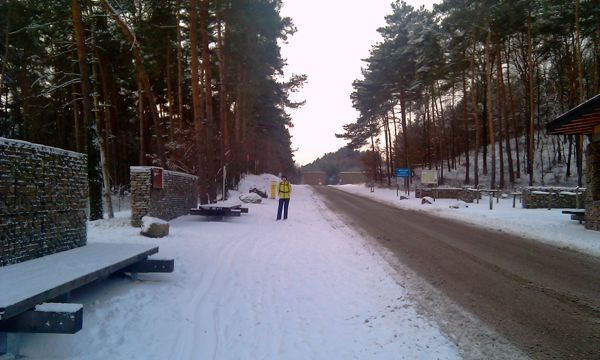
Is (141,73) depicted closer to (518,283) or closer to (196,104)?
(196,104)

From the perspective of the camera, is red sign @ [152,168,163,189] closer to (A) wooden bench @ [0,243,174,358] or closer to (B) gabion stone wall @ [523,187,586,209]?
(A) wooden bench @ [0,243,174,358]

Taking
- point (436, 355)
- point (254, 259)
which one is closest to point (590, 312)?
point (436, 355)

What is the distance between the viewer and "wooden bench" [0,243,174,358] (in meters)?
3.52

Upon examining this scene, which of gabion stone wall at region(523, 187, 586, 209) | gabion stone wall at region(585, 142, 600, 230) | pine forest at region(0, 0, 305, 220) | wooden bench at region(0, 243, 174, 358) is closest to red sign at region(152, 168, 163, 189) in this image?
pine forest at region(0, 0, 305, 220)

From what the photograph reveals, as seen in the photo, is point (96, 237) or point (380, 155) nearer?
point (96, 237)

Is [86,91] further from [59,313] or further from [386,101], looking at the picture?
[386,101]

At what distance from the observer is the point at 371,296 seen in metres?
5.96

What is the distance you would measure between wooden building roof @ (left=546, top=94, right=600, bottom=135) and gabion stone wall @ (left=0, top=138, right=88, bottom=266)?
1221cm

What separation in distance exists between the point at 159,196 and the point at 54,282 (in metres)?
7.90

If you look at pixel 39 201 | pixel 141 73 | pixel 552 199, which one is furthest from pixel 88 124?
pixel 552 199

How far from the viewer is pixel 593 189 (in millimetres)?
12953

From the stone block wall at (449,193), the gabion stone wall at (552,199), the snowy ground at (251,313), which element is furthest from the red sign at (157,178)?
the stone block wall at (449,193)

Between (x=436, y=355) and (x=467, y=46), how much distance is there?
27641 millimetres

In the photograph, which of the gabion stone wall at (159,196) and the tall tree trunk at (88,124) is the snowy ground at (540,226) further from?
the tall tree trunk at (88,124)
